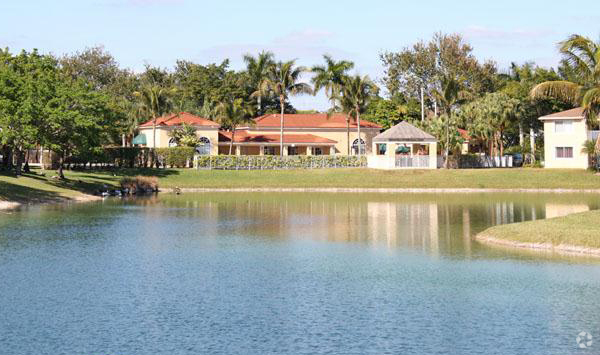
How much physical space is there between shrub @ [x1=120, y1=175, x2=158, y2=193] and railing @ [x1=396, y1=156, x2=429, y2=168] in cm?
2795

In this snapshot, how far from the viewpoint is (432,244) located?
47.0m

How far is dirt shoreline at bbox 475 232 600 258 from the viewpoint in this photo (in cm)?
4059

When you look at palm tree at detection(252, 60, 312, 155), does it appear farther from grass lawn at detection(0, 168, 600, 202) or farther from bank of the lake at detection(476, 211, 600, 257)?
bank of the lake at detection(476, 211, 600, 257)

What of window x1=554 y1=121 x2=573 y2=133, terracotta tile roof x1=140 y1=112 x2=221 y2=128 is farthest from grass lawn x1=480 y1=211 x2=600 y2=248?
terracotta tile roof x1=140 y1=112 x2=221 y2=128

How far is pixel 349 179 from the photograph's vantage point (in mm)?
95000

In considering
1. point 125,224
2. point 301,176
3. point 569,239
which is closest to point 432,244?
point 569,239

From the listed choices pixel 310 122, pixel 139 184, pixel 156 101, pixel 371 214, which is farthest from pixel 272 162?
pixel 371 214

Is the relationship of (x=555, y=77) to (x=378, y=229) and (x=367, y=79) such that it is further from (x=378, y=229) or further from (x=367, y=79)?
(x=378, y=229)

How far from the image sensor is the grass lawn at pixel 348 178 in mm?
89812

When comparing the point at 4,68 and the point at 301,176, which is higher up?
the point at 4,68

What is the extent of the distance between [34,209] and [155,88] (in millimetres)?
42538

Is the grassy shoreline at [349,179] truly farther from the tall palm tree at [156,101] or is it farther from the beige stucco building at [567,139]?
the tall palm tree at [156,101]

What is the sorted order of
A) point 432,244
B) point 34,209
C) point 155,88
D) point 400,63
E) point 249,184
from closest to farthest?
point 432,244 < point 34,209 < point 249,184 < point 155,88 < point 400,63

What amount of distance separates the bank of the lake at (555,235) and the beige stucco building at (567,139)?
2125 inches
